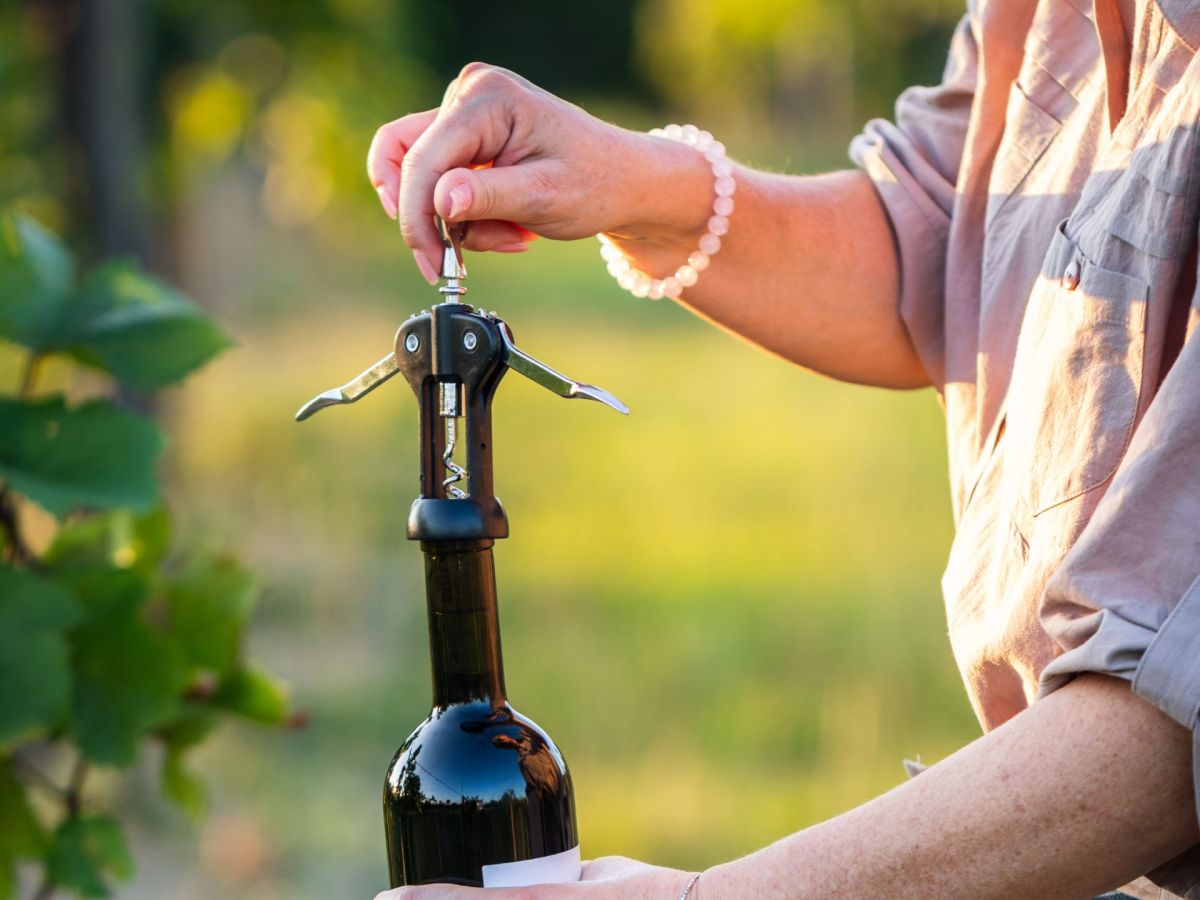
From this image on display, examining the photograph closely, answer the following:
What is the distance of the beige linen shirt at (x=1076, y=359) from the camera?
0.90 metres

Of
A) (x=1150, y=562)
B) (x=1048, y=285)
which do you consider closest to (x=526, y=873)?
(x=1150, y=562)

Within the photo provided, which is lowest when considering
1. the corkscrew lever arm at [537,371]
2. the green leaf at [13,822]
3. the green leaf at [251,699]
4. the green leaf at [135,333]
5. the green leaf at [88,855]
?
the green leaf at [88,855]

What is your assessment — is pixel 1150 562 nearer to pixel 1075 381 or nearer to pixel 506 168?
pixel 1075 381

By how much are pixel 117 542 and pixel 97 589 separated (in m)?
0.11

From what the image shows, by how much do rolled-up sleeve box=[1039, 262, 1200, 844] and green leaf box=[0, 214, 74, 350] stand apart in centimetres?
111

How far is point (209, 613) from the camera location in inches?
63.1

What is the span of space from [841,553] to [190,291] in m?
4.32

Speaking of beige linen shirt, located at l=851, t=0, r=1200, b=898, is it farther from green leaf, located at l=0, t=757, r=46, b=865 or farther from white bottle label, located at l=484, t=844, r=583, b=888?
green leaf, located at l=0, t=757, r=46, b=865

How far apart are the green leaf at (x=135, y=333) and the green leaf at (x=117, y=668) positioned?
225 millimetres

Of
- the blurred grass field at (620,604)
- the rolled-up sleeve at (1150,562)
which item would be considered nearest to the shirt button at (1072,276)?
the rolled-up sleeve at (1150,562)

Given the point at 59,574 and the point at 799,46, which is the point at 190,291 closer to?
the point at 59,574

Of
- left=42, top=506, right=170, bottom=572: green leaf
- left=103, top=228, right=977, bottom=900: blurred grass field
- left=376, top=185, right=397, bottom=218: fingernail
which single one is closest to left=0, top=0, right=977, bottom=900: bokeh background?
left=103, top=228, right=977, bottom=900: blurred grass field

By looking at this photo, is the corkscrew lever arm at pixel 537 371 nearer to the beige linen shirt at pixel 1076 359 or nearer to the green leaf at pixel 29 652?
the beige linen shirt at pixel 1076 359

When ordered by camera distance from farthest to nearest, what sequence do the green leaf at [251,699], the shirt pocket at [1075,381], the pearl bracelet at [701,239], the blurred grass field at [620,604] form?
the blurred grass field at [620,604] < the green leaf at [251,699] < the pearl bracelet at [701,239] < the shirt pocket at [1075,381]
